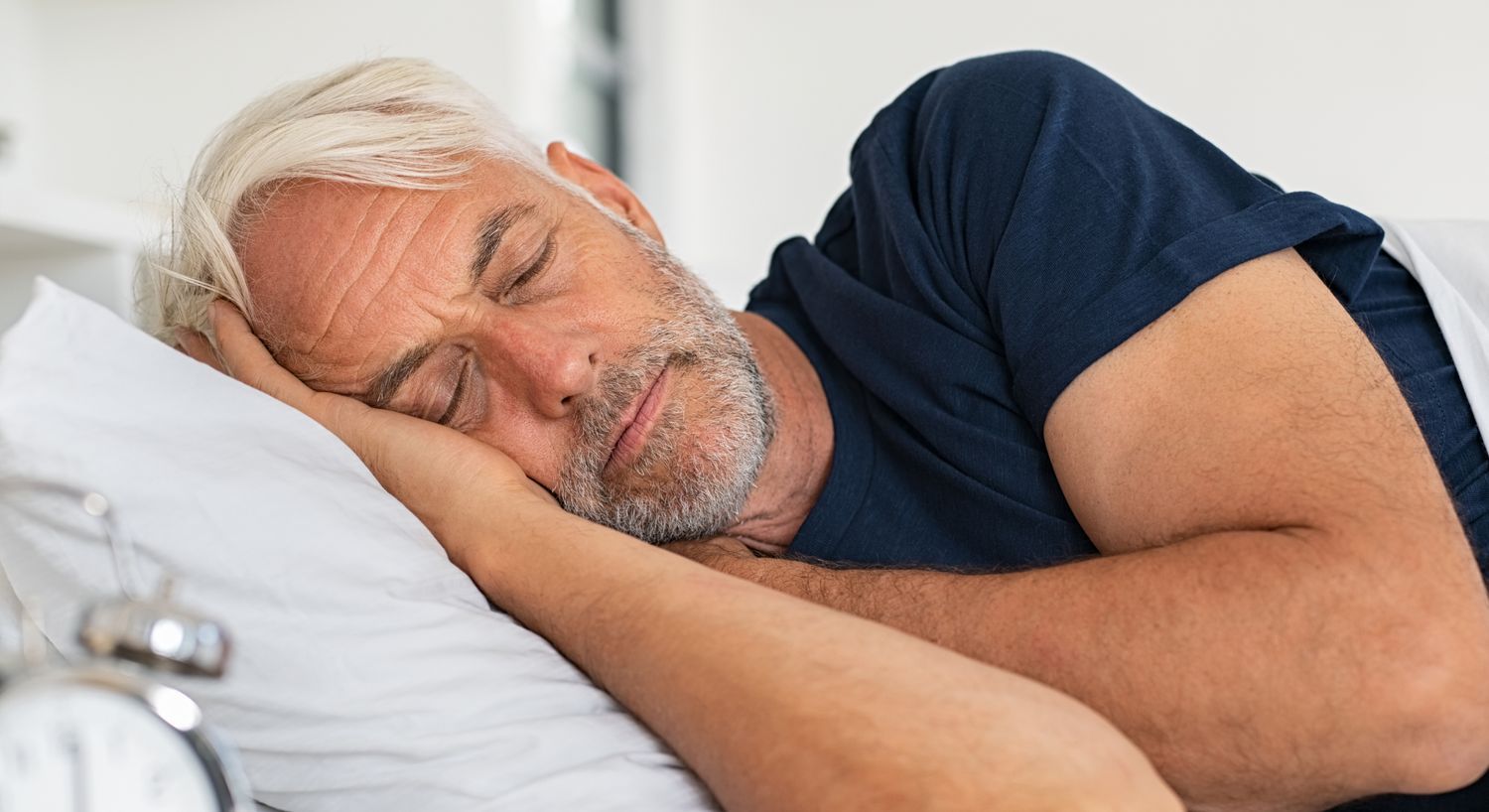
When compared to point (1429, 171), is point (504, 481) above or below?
above

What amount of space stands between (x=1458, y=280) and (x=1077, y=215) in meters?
0.48

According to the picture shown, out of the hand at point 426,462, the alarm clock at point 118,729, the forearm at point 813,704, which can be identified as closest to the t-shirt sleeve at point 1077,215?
the forearm at point 813,704

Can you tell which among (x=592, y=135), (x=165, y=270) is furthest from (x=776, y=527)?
(x=592, y=135)

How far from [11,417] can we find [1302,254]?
107 centimetres

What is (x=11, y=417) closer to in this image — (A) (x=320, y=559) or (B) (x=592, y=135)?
(A) (x=320, y=559)

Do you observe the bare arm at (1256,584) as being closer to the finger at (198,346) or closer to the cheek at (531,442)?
the cheek at (531,442)

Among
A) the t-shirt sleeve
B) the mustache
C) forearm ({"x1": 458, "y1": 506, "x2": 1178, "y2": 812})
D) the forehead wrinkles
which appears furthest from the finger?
the t-shirt sleeve

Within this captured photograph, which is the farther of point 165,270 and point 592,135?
point 592,135

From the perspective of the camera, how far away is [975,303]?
128 centimetres

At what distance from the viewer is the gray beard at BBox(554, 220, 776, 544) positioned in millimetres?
1260

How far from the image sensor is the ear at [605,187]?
162 cm

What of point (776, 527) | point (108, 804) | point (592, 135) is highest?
point (108, 804)

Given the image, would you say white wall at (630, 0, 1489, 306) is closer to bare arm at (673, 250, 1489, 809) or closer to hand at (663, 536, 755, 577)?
hand at (663, 536, 755, 577)

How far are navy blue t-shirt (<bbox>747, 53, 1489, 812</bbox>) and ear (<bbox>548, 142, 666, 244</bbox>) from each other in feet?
0.95
